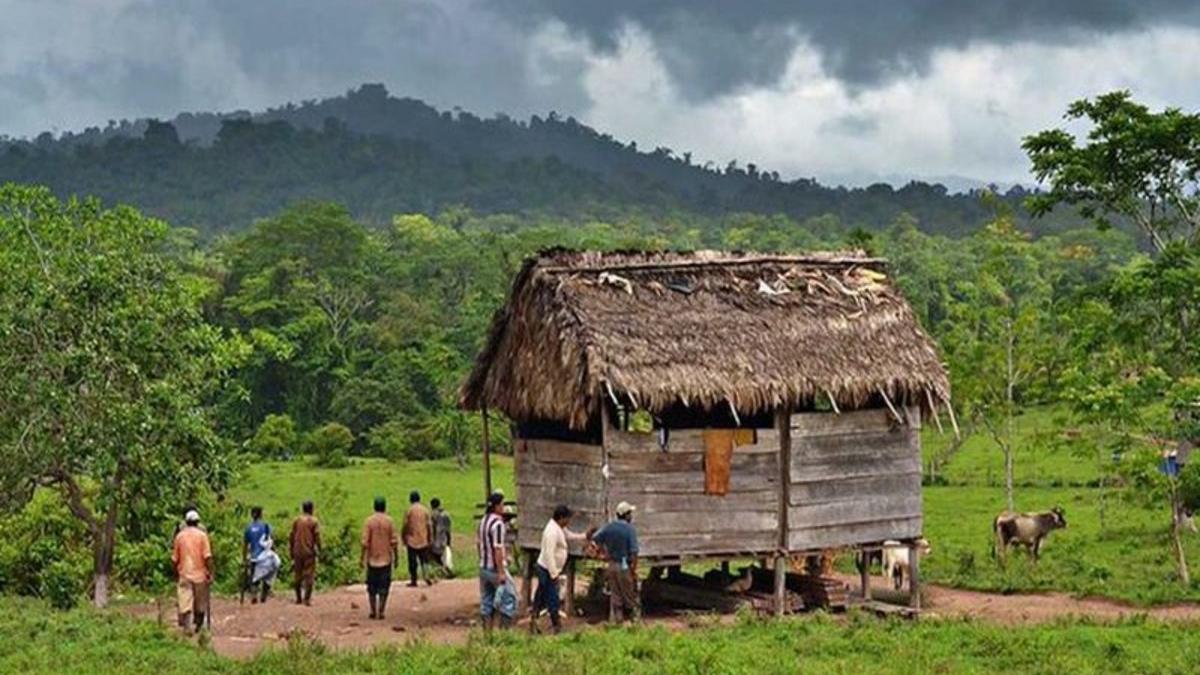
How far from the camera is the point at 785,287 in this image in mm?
20344

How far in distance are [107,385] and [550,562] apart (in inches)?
286

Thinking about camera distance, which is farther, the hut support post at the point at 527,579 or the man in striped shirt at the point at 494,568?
the hut support post at the point at 527,579

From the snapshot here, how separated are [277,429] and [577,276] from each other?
38.2 meters

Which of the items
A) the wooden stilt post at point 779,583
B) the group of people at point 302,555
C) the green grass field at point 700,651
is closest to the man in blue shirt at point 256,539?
the group of people at point 302,555

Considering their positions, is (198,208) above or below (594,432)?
above

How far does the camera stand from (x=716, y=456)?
19250 mm

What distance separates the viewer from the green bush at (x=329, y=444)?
52.1 m

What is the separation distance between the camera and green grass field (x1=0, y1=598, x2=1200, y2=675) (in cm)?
1459

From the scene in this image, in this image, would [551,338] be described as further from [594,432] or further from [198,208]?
[198,208]

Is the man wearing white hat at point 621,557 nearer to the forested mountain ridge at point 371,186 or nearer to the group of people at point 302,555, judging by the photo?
the group of people at point 302,555

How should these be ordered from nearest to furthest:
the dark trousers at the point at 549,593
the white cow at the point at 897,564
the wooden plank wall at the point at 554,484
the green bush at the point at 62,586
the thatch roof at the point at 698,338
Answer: the dark trousers at the point at 549,593
the thatch roof at the point at 698,338
the wooden plank wall at the point at 554,484
the green bush at the point at 62,586
the white cow at the point at 897,564

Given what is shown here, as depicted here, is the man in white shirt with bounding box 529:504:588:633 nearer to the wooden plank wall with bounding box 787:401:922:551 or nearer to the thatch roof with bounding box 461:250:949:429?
the thatch roof with bounding box 461:250:949:429

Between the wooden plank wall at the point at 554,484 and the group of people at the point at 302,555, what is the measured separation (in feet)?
6.08

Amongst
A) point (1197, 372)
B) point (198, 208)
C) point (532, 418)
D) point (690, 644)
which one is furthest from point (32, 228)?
point (198, 208)
